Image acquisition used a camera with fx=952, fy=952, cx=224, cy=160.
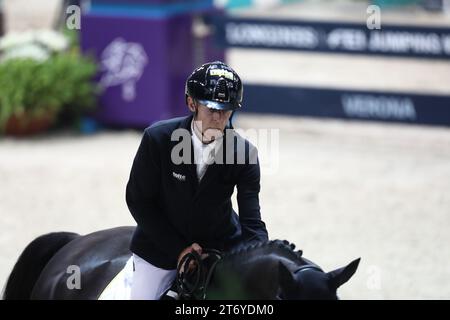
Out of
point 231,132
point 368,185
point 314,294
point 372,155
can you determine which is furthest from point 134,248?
point 372,155

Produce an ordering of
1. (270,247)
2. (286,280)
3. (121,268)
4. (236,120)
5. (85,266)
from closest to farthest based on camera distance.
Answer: (286,280) → (270,247) → (121,268) → (85,266) → (236,120)

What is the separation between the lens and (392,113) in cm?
1048

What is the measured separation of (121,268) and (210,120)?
928 mm

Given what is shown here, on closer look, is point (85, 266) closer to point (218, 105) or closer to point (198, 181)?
point (198, 181)

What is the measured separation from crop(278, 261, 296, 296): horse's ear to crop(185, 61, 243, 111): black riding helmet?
0.70m

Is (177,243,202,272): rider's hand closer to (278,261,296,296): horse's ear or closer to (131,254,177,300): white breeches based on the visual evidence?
(131,254,177,300): white breeches

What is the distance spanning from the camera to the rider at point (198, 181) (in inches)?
143

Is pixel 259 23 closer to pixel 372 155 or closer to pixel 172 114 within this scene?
pixel 172 114

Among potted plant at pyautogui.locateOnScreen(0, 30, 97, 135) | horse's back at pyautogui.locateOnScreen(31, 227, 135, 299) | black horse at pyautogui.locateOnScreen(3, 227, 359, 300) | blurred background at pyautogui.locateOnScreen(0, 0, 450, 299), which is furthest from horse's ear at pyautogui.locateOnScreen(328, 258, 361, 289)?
potted plant at pyautogui.locateOnScreen(0, 30, 97, 135)

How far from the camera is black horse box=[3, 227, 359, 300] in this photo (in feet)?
10.5

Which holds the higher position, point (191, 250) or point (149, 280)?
point (191, 250)

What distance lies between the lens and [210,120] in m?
3.60

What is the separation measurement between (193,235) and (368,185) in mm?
5369

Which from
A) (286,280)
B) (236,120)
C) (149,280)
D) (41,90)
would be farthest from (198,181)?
(236,120)
